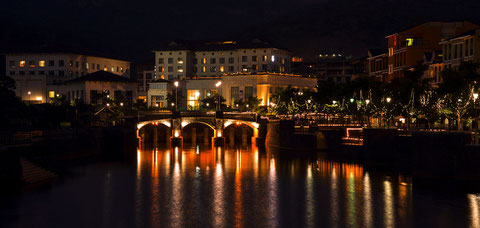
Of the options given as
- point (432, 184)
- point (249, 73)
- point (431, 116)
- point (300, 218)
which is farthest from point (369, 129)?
point (249, 73)

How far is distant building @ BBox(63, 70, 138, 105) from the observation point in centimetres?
15175

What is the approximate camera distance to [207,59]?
189 meters

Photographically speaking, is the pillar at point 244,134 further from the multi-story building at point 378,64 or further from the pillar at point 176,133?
the multi-story building at point 378,64

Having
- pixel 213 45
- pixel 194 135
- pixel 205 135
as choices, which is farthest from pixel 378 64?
pixel 213 45

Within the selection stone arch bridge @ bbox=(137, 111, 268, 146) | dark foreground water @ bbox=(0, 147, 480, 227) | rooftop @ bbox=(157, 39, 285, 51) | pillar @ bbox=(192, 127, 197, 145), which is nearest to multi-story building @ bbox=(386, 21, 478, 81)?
stone arch bridge @ bbox=(137, 111, 268, 146)

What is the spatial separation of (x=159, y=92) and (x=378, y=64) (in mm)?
64097

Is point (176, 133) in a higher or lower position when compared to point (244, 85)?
lower

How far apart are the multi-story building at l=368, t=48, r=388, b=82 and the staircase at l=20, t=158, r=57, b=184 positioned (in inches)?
3441

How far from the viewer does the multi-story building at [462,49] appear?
90.1 metres

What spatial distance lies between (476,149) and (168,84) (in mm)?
123344

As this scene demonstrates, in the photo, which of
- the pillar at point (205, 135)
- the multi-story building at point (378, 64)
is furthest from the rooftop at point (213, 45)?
the pillar at point (205, 135)

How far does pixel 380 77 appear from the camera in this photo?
137625mm

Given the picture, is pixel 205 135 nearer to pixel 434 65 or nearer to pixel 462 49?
pixel 434 65

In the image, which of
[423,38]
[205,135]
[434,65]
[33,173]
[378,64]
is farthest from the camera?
[378,64]
